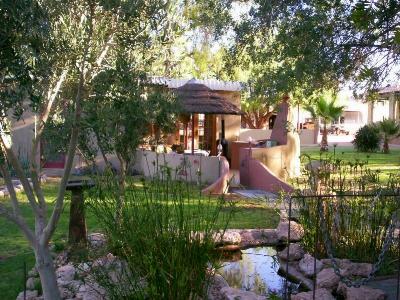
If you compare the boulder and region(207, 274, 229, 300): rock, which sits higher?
region(207, 274, 229, 300): rock

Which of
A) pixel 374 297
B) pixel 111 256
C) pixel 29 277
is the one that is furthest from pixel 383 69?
pixel 29 277

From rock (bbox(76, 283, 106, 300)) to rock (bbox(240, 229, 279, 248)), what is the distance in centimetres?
282

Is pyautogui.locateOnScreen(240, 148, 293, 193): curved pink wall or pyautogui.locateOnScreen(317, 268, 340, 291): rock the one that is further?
pyautogui.locateOnScreen(240, 148, 293, 193): curved pink wall

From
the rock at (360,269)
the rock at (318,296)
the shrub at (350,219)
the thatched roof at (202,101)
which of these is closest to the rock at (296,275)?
the shrub at (350,219)

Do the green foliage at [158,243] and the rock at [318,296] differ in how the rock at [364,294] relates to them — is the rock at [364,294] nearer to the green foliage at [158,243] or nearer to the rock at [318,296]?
the rock at [318,296]

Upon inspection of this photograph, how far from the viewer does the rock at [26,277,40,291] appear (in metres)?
5.06

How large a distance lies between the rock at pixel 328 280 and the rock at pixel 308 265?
262mm

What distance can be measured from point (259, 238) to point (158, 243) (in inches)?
148

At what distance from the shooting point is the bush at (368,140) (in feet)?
77.5

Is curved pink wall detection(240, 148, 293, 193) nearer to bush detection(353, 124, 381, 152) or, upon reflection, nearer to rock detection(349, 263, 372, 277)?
rock detection(349, 263, 372, 277)

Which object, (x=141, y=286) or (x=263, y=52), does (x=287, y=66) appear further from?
(x=141, y=286)

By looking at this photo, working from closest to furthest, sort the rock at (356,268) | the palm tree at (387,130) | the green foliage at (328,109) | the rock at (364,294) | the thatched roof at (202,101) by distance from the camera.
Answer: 1. the rock at (364,294)
2. the rock at (356,268)
3. the thatched roof at (202,101)
4. the palm tree at (387,130)
5. the green foliage at (328,109)

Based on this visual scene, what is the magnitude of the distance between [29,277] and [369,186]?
4124mm

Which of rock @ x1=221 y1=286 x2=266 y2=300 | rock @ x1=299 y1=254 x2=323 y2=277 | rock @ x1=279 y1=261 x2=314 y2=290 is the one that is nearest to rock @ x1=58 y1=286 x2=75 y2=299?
rock @ x1=221 y1=286 x2=266 y2=300
